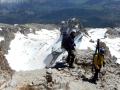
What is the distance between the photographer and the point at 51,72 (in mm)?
38750

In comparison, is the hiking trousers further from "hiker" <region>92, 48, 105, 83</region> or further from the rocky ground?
"hiker" <region>92, 48, 105, 83</region>

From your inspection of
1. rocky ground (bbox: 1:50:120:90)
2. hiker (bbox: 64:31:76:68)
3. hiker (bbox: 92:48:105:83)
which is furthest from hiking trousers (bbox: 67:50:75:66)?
hiker (bbox: 92:48:105:83)

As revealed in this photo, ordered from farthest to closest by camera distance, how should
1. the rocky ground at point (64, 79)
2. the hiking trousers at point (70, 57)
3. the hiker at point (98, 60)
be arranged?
1. the hiking trousers at point (70, 57)
2. the hiker at point (98, 60)
3. the rocky ground at point (64, 79)

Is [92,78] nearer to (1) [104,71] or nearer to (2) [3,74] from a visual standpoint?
(1) [104,71]

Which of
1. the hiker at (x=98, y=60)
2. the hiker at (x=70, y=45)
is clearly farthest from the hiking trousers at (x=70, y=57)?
the hiker at (x=98, y=60)

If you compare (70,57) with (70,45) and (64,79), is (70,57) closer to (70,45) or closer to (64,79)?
(70,45)

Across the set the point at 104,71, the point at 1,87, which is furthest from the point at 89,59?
the point at 1,87

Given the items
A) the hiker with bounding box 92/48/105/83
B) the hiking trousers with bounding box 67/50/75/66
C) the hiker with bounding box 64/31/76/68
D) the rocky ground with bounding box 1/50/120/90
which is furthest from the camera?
the hiking trousers with bounding box 67/50/75/66

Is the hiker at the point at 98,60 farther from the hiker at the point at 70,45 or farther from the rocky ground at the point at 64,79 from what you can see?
the hiker at the point at 70,45

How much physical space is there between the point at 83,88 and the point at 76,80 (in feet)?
6.52

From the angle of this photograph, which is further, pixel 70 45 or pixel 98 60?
pixel 70 45

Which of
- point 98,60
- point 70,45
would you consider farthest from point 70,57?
point 98,60

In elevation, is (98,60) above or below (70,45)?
below

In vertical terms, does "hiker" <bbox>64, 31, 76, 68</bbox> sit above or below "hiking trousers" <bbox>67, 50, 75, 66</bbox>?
above
